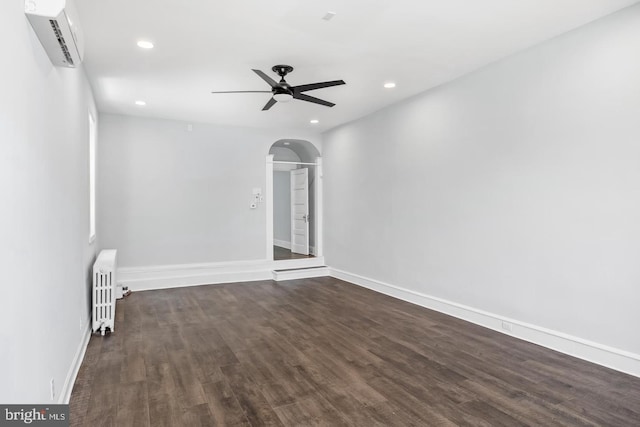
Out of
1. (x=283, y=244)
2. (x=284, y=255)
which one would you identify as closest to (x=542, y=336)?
(x=284, y=255)

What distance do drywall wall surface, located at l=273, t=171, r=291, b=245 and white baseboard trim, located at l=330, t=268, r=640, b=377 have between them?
17.5ft

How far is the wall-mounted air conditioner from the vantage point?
1.76 meters

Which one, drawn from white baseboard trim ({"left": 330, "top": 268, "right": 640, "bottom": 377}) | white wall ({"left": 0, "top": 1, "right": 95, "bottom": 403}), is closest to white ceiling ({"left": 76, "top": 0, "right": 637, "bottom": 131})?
white wall ({"left": 0, "top": 1, "right": 95, "bottom": 403})

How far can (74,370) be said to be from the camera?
303cm

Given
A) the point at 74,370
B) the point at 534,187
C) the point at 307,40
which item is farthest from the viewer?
the point at 534,187

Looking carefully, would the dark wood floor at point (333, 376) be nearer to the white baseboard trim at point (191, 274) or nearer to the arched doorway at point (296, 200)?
the white baseboard trim at point (191, 274)

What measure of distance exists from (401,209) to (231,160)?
3.51 metres

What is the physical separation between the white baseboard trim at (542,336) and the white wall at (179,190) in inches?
139

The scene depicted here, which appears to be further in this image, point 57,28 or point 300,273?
point 300,273

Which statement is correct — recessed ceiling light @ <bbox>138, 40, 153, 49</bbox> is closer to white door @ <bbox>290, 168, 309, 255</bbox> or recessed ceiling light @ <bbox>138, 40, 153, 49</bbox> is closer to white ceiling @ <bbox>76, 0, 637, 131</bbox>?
white ceiling @ <bbox>76, 0, 637, 131</bbox>

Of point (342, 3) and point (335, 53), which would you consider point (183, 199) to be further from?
point (342, 3)

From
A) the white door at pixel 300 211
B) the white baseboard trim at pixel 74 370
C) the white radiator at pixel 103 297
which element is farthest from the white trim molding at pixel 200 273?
the white baseboard trim at pixel 74 370

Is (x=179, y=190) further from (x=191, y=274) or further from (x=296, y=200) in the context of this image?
(x=296, y=200)

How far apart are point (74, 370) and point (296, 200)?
6.47m
